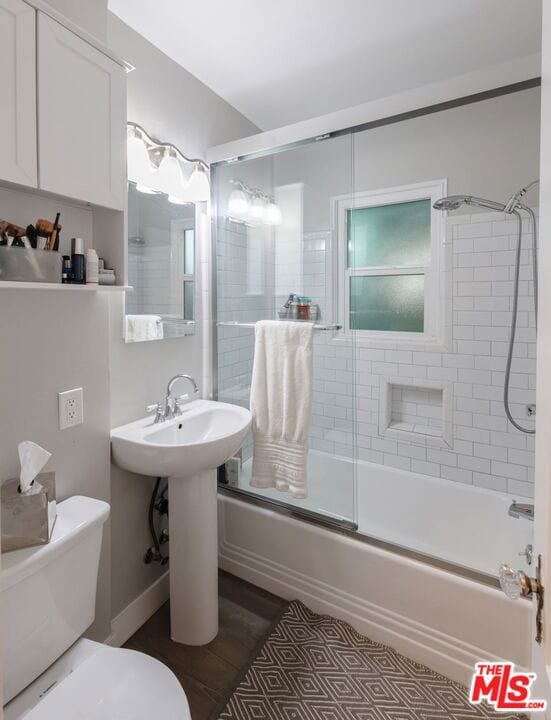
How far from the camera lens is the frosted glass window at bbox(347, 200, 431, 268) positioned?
96.8 inches

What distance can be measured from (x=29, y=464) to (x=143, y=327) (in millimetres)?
776

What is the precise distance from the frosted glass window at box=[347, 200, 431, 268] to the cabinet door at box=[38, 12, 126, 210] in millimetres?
1425

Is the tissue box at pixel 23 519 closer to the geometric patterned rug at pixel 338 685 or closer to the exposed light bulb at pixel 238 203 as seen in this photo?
the geometric patterned rug at pixel 338 685

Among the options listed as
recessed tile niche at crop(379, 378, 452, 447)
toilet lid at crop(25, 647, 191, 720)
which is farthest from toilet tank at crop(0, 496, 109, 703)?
recessed tile niche at crop(379, 378, 452, 447)

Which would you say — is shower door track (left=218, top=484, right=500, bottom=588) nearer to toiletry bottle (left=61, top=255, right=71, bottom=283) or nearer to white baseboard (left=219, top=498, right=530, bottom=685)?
white baseboard (left=219, top=498, right=530, bottom=685)

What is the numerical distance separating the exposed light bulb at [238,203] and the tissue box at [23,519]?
1648 millimetres

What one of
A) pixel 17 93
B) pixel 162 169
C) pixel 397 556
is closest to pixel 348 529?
pixel 397 556

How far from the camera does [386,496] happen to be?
8.20 ft

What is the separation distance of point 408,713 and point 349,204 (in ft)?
6.95

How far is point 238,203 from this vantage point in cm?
223

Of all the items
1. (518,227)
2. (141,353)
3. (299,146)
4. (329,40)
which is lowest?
(141,353)

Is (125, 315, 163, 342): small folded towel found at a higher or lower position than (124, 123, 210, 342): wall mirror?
lower

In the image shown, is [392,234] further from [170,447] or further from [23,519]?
[23,519]

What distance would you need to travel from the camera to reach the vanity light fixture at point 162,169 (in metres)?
1.71
